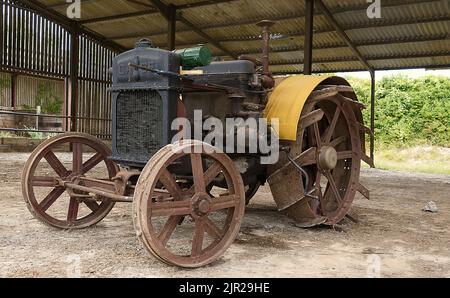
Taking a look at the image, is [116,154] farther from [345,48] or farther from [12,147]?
[12,147]

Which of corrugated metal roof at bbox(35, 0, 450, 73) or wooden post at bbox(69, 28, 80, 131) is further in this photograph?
wooden post at bbox(69, 28, 80, 131)

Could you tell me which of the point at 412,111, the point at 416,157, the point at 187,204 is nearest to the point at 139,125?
the point at 187,204

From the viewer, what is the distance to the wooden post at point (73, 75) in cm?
1480

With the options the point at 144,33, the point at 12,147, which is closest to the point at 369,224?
the point at 144,33

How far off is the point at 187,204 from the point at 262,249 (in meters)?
0.87

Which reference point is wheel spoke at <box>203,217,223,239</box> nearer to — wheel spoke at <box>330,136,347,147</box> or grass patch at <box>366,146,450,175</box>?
wheel spoke at <box>330,136,347,147</box>

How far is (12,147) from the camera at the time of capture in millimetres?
14078

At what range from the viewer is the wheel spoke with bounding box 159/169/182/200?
9.24 ft

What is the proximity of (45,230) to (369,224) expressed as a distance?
3161mm

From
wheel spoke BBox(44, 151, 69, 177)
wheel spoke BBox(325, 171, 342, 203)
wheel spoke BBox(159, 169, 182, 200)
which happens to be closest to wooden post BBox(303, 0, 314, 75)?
wheel spoke BBox(325, 171, 342, 203)

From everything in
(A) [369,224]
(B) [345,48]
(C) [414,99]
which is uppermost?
(B) [345,48]

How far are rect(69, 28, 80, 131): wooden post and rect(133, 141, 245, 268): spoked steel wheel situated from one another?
12731mm

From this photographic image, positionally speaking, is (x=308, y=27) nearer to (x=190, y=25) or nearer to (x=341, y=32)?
(x=341, y=32)

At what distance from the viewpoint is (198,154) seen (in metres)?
2.90
